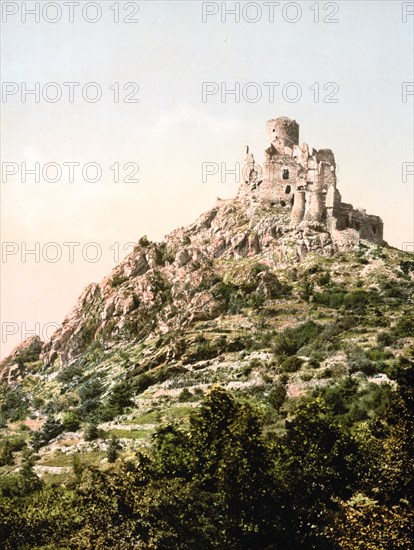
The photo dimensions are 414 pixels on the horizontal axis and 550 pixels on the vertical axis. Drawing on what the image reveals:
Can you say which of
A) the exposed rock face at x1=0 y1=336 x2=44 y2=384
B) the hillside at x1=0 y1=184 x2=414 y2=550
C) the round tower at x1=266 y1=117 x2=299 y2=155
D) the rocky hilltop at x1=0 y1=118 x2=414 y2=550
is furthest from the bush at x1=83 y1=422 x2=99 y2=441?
the round tower at x1=266 y1=117 x2=299 y2=155

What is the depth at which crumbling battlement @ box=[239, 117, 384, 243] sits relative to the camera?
103 metres

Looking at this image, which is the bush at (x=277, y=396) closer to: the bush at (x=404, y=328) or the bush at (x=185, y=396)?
the bush at (x=185, y=396)

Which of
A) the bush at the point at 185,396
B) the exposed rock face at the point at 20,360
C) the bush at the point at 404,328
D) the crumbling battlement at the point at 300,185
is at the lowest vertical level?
the exposed rock face at the point at 20,360

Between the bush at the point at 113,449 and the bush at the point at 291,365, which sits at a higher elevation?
the bush at the point at 291,365

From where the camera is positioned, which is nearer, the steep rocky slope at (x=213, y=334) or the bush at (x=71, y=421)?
the steep rocky slope at (x=213, y=334)

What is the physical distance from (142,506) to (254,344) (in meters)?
50.0

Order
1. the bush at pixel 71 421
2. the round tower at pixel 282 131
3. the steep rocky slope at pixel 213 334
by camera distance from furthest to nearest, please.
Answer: the round tower at pixel 282 131, the bush at pixel 71 421, the steep rocky slope at pixel 213 334

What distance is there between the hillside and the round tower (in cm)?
→ 1018

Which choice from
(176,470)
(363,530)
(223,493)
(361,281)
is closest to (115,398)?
(361,281)

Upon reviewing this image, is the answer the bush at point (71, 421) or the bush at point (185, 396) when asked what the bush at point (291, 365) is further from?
the bush at point (71, 421)

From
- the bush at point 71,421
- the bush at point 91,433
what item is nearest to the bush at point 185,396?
the bush at point 91,433

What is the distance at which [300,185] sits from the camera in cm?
10762

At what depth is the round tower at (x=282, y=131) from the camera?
4473 inches

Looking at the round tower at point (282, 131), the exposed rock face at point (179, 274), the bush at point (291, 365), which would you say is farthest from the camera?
the round tower at point (282, 131)
